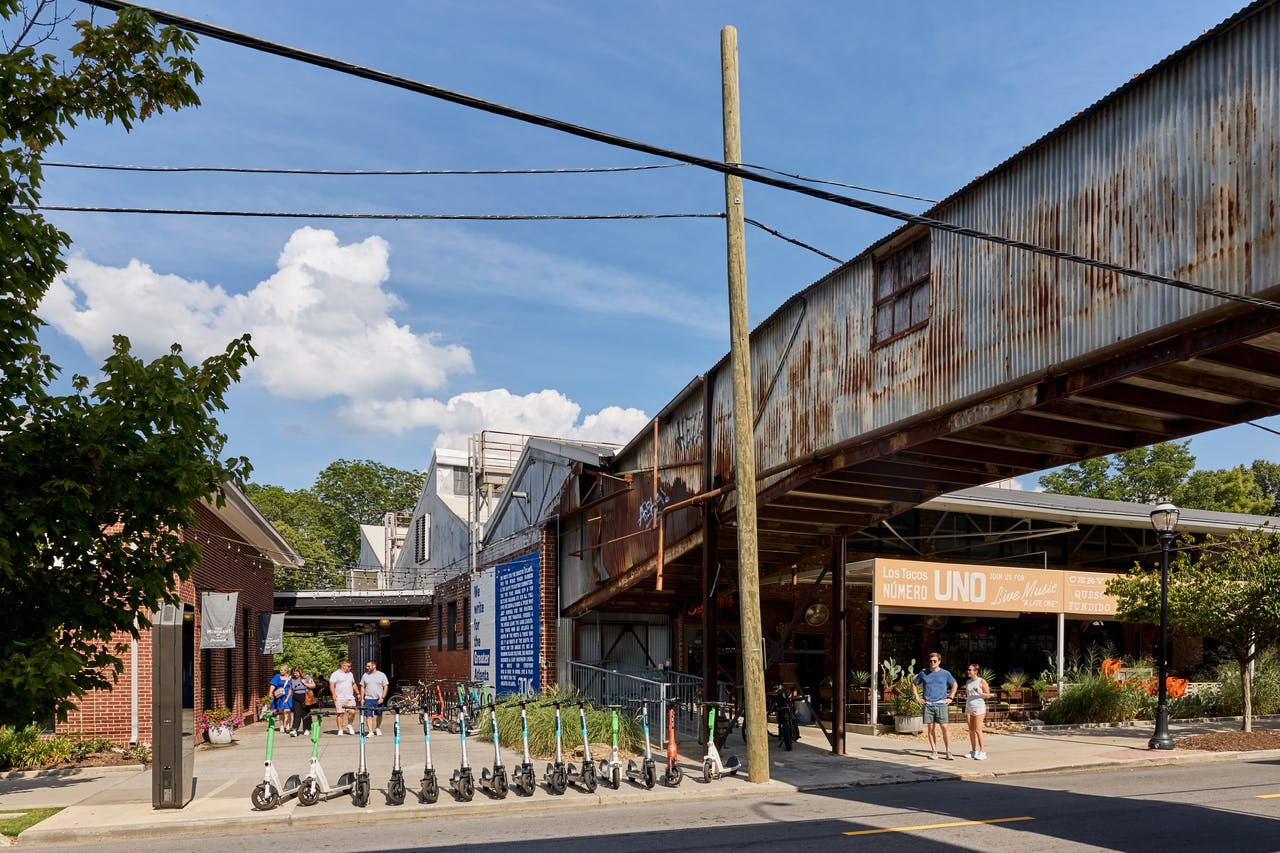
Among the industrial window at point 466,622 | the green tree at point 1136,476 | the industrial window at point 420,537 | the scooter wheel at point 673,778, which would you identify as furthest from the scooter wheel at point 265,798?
the green tree at point 1136,476

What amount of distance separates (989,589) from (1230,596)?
4673 mm

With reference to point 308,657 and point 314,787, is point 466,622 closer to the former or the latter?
point 314,787

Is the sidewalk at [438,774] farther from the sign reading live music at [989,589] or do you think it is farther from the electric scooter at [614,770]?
the sign reading live music at [989,589]

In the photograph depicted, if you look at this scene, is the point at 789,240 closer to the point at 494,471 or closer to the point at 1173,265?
the point at 1173,265

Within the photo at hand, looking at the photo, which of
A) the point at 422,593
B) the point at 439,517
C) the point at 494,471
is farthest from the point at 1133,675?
the point at 439,517

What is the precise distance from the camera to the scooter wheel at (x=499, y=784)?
13469mm

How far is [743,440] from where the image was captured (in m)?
15.2

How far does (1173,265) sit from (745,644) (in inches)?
298

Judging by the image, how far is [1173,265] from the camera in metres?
9.83

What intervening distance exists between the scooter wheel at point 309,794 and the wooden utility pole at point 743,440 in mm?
5648

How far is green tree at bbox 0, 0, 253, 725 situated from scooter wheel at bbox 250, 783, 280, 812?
22.4ft

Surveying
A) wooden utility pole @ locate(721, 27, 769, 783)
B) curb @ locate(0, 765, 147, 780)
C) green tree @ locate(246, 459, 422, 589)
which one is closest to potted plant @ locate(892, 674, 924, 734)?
wooden utility pole @ locate(721, 27, 769, 783)

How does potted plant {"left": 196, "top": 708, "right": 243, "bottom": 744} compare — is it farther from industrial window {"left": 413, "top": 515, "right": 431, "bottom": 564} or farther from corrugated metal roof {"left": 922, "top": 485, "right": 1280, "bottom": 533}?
industrial window {"left": 413, "top": 515, "right": 431, "bottom": 564}

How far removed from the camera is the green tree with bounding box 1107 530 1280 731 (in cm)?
2022
